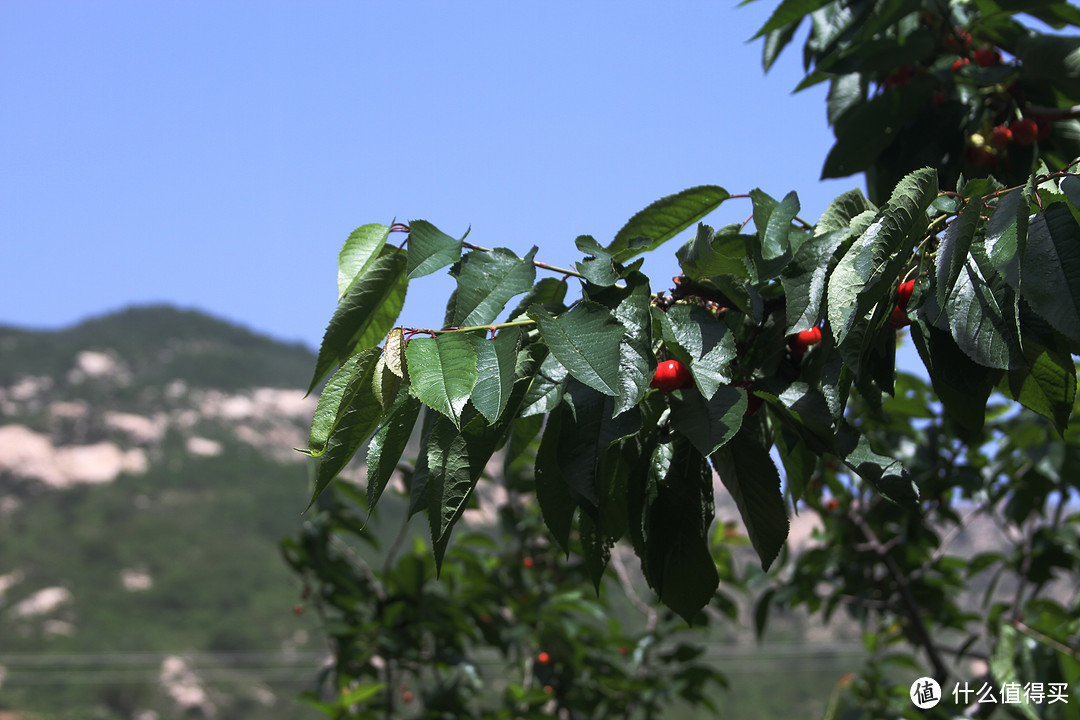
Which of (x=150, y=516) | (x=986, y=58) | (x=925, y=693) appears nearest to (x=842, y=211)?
(x=986, y=58)

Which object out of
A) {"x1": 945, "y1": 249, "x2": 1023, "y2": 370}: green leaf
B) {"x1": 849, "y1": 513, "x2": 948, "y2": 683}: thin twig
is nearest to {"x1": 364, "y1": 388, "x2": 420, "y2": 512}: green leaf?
{"x1": 945, "y1": 249, "x2": 1023, "y2": 370}: green leaf

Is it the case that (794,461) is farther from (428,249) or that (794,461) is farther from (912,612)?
(912,612)

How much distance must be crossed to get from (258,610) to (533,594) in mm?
26642

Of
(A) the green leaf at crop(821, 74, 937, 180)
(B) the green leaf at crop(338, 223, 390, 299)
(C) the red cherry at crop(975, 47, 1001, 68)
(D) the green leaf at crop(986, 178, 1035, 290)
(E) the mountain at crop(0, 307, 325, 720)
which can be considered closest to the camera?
(D) the green leaf at crop(986, 178, 1035, 290)

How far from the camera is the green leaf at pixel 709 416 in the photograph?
72 cm

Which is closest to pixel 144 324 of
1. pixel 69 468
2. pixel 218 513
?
pixel 69 468

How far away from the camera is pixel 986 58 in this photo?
162 cm

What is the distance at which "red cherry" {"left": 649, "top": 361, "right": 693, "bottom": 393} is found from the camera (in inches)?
32.4

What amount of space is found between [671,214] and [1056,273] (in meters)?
0.42

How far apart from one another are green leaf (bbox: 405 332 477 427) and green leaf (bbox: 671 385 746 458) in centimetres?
19

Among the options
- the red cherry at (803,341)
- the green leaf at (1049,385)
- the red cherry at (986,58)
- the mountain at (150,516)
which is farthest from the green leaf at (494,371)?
the mountain at (150,516)

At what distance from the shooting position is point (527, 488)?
2.84 metres

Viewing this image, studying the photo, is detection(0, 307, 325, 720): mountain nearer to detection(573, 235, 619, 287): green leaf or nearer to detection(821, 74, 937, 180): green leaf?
detection(821, 74, 937, 180): green leaf

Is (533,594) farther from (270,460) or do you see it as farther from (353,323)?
(270,460)
